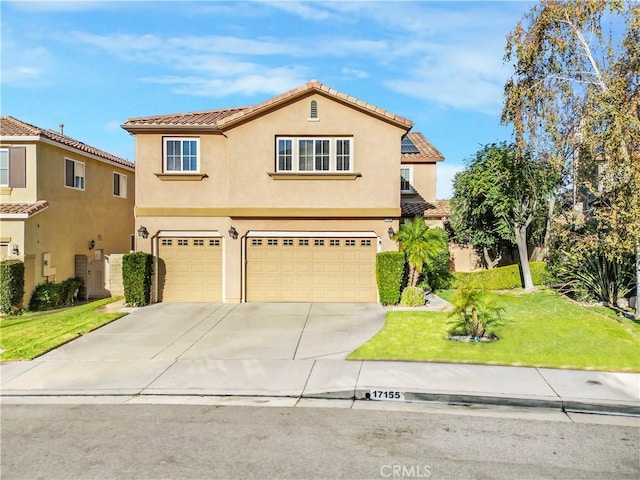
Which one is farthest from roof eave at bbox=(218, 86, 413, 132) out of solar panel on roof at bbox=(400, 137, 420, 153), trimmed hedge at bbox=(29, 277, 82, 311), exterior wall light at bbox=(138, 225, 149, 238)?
trimmed hedge at bbox=(29, 277, 82, 311)

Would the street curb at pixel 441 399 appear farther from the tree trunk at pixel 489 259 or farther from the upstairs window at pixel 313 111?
the tree trunk at pixel 489 259

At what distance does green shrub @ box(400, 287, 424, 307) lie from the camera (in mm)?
15637

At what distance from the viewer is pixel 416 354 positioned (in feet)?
34.2

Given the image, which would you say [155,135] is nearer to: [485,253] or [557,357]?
[557,357]

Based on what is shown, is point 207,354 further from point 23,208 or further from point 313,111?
point 23,208

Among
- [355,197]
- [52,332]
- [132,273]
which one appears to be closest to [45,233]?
[132,273]

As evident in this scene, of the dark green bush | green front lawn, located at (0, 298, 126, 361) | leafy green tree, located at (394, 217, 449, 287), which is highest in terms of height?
leafy green tree, located at (394, 217, 449, 287)

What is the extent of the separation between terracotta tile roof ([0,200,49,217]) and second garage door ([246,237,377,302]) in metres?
8.15

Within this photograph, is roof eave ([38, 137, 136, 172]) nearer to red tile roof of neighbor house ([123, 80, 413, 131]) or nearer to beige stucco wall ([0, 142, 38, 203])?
beige stucco wall ([0, 142, 38, 203])

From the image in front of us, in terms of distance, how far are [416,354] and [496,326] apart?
3350mm

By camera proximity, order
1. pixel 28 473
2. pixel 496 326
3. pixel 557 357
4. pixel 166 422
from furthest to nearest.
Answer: pixel 496 326
pixel 557 357
pixel 166 422
pixel 28 473

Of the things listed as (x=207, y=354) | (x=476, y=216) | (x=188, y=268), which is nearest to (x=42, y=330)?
(x=188, y=268)

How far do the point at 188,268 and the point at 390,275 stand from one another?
686cm

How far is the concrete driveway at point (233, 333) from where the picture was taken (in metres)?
11.0
